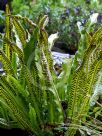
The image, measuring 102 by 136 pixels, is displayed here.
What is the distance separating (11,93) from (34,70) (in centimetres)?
17

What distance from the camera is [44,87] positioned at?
188cm

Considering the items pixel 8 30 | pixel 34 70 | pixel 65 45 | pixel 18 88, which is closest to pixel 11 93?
pixel 18 88

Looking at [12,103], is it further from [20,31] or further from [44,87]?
[20,31]

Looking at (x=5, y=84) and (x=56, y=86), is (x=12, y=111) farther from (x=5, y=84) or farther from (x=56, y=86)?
(x=56, y=86)

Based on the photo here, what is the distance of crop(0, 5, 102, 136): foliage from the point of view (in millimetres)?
1830

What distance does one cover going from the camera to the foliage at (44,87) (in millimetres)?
1830

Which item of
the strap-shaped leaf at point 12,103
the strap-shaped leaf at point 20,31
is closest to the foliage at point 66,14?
the strap-shaped leaf at point 20,31

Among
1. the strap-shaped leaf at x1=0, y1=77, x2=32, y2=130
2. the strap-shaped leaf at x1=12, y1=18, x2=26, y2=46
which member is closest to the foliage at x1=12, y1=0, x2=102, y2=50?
the strap-shaped leaf at x1=12, y1=18, x2=26, y2=46

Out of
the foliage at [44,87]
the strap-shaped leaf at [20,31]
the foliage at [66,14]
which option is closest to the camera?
the foliage at [44,87]

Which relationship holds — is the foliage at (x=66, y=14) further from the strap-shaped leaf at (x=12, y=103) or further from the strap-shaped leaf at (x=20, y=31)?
the strap-shaped leaf at (x=12, y=103)

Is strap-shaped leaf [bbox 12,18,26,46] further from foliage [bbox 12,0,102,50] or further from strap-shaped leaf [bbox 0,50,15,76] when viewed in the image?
foliage [bbox 12,0,102,50]

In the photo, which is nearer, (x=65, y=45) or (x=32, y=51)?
(x=32, y=51)

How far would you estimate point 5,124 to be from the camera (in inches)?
76.8

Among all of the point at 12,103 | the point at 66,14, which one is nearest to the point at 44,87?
the point at 12,103
